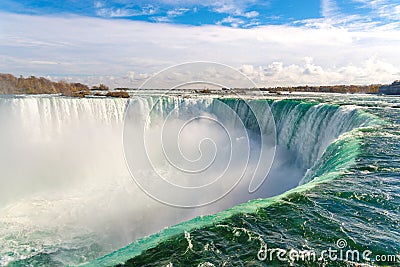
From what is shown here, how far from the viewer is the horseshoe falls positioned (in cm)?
462

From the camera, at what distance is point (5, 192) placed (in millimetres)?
15289

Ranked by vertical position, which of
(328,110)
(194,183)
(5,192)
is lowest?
(5,192)

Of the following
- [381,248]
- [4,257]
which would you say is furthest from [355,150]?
[4,257]

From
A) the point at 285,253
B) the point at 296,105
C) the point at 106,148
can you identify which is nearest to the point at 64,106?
the point at 106,148

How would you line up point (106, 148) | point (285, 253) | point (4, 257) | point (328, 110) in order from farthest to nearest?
1. point (106, 148)
2. point (328, 110)
3. point (4, 257)
4. point (285, 253)

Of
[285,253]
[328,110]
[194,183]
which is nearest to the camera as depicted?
[285,253]

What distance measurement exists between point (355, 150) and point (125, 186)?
11.4m

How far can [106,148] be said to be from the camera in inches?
862

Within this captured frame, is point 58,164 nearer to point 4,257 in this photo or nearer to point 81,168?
point 81,168

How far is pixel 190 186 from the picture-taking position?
460 inches

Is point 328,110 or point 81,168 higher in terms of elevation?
point 328,110

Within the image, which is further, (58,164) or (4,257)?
(58,164)

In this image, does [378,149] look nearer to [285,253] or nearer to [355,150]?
[355,150]

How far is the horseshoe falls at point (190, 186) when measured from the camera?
4625 mm
